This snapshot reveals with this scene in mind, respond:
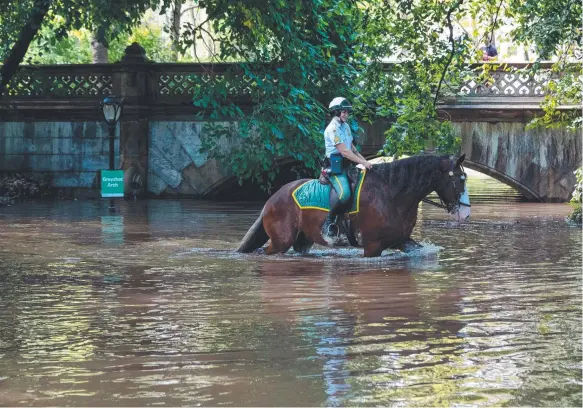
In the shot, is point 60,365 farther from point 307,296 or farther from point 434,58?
point 434,58

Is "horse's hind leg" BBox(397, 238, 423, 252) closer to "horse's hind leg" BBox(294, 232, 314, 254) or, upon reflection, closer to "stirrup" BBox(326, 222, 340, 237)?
"stirrup" BBox(326, 222, 340, 237)

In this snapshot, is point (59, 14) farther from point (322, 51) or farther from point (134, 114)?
point (134, 114)

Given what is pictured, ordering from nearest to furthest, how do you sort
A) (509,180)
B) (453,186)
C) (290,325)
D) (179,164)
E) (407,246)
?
1. (290,325)
2. (453,186)
3. (407,246)
4. (509,180)
5. (179,164)

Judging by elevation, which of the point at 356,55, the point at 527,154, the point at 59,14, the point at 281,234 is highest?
the point at 59,14

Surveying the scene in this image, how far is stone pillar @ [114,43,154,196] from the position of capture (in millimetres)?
32625

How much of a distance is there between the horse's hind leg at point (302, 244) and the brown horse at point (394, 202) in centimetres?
43

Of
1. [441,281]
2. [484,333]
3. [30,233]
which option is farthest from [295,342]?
[30,233]

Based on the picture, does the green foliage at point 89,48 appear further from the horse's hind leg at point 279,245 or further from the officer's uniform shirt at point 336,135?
the officer's uniform shirt at point 336,135

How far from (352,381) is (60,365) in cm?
204

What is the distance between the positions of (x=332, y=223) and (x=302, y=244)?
1134 mm

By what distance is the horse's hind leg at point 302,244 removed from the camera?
16.9 meters

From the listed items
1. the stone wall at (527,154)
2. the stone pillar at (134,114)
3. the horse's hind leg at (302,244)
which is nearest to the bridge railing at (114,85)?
the stone pillar at (134,114)

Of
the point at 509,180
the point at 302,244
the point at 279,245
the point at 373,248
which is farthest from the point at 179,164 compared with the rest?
the point at 373,248

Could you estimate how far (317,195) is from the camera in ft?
52.7
